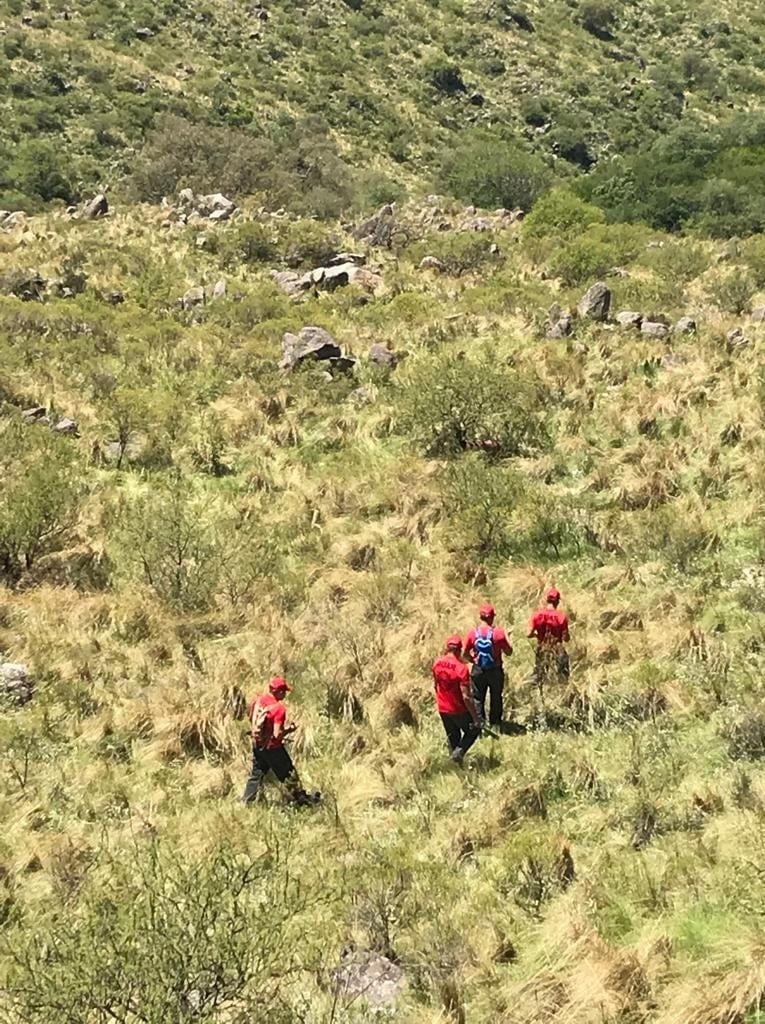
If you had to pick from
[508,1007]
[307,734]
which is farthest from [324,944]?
[307,734]

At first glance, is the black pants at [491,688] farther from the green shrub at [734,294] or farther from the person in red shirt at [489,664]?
the green shrub at [734,294]

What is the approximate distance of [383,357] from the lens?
73.7 ft

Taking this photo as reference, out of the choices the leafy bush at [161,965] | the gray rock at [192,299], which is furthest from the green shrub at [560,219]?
the leafy bush at [161,965]

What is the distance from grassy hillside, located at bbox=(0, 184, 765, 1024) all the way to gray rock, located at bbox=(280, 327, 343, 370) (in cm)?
65

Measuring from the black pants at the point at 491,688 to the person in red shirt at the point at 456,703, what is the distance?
56 cm

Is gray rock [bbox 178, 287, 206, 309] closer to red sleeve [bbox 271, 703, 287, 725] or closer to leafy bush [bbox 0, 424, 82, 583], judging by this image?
leafy bush [bbox 0, 424, 82, 583]

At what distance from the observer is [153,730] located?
10031mm

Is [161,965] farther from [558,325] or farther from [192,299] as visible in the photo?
[192,299]

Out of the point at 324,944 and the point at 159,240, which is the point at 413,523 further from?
the point at 159,240

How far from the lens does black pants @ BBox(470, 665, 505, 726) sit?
9758 mm

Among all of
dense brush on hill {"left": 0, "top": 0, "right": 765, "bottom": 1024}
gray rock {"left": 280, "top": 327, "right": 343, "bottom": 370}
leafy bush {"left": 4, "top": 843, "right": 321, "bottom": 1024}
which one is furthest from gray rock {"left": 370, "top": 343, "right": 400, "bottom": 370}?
leafy bush {"left": 4, "top": 843, "right": 321, "bottom": 1024}

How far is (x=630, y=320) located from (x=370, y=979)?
19.5 metres

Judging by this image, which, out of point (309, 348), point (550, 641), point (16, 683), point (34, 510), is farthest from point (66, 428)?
point (550, 641)

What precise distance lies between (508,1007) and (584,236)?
29078mm
